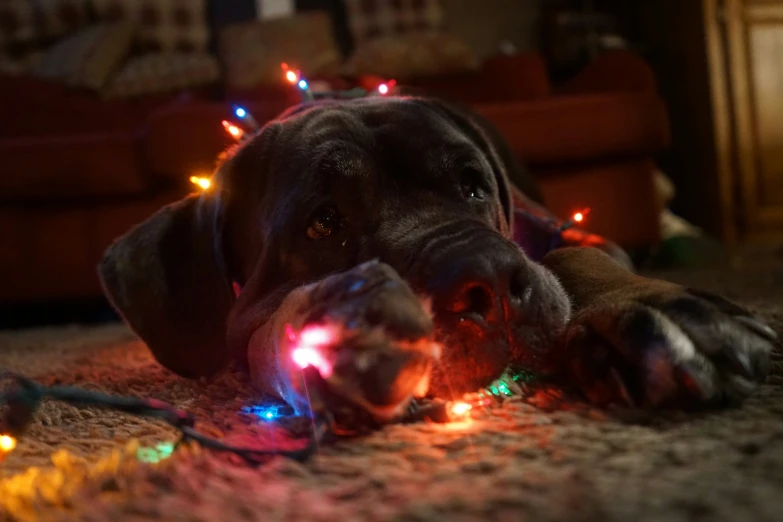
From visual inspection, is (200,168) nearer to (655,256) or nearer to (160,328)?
(160,328)

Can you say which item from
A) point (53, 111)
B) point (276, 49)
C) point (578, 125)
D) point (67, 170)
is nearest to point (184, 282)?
point (67, 170)

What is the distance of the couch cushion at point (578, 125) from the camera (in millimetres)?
2711

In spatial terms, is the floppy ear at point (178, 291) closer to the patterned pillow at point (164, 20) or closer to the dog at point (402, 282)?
the dog at point (402, 282)

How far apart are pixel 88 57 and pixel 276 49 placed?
3.64 feet

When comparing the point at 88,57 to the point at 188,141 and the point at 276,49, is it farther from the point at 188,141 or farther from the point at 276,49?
the point at 188,141

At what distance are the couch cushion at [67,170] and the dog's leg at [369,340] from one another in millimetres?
2000

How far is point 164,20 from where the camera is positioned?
15.2ft

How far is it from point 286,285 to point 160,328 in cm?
33

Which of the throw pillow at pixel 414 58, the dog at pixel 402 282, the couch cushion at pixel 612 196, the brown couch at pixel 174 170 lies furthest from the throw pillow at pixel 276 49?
the dog at pixel 402 282

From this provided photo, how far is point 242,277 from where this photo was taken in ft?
4.65

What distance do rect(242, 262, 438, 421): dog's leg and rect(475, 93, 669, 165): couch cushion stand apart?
199 cm

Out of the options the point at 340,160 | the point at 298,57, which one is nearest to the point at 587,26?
the point at 298,57

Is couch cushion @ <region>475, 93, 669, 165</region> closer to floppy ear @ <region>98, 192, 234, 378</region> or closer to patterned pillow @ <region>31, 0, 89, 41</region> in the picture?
floppy ear @ <region>98, 192, 234, 378</region>

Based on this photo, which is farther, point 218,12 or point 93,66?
point 218,12
